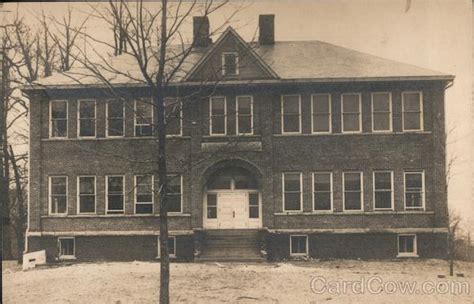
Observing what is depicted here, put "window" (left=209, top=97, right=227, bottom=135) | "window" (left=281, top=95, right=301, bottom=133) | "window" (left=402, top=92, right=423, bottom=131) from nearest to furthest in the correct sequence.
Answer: "window" (left=402, top=92, right=423, bottom=131), "window" (left=281, top=95, right=301, bottom=133), "window" (left=209, top=97, right=227, bottom=135)

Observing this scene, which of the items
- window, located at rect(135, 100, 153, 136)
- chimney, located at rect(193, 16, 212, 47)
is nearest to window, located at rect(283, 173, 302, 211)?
window, located at rect(135, 100, 153, 136)

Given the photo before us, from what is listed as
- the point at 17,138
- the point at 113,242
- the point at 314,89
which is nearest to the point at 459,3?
the point at 314,89

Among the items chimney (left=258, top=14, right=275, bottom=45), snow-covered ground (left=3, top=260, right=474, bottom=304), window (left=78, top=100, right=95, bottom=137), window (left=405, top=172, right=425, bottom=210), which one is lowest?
snow-covered ground (left=3, top=260, right=474, bottom=304)

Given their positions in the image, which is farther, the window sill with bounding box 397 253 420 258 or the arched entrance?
the arched entrance

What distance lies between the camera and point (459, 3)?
13883 millimetres

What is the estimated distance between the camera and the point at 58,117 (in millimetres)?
21000

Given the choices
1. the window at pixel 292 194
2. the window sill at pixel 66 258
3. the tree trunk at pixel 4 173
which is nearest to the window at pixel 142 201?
the window sill at pixel 66 258

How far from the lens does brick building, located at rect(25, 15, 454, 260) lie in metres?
20.2

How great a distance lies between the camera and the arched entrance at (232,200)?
834 inches

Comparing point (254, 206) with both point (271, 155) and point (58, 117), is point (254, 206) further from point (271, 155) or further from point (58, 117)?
point (58, 117)

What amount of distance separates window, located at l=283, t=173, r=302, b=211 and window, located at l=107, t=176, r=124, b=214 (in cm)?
634

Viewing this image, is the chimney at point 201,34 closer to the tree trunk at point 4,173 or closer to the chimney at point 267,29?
the chimney at point 267,29

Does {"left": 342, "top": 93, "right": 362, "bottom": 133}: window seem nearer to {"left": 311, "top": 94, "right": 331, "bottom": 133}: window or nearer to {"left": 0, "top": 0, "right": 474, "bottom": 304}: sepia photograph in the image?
{"left": 0, "top": 0, "right": 474, "bottom": 304}: sepia photograph

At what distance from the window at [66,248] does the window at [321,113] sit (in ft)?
33.8
